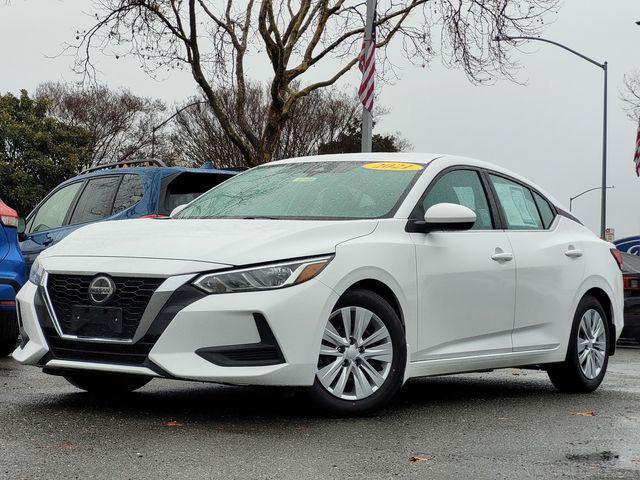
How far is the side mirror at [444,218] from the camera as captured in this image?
6805mm

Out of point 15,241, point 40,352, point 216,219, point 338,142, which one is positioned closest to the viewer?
point 40,352

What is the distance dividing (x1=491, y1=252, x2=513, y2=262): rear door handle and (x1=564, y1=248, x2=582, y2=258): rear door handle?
83 cm

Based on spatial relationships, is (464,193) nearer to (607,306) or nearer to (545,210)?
(545,210)

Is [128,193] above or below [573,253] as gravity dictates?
above

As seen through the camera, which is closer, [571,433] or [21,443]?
[21,443]

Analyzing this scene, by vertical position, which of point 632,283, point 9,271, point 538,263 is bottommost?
point 632,283

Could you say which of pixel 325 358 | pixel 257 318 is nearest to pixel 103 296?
pixel 257 318

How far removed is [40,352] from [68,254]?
57 cm

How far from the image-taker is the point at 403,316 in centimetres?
662

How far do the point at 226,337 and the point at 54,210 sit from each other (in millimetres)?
7246

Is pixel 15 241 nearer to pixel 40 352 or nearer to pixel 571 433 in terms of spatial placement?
pixel 40 352

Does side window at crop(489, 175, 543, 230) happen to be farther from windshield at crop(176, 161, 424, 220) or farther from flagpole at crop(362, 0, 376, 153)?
flagpole at crop(362, 0, 376, 153)

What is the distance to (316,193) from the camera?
7.16 metres

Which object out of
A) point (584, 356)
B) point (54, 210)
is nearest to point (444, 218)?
point (584, 356)
